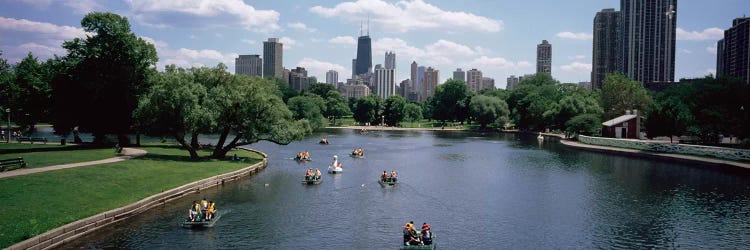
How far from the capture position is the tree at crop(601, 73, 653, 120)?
449 ft

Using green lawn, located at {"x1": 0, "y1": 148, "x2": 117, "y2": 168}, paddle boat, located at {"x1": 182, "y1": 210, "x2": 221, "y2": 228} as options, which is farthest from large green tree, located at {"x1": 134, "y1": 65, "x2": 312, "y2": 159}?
paddle boat, located at {"x1": 182, "y1": 210, "x2": 221, "y2": 228}

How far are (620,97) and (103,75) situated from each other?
119304mm

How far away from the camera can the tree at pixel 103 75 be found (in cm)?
6719

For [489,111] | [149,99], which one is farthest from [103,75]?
[489,111]

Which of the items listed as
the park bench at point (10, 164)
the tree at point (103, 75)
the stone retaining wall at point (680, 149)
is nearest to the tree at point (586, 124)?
the stone retaining wall at point (680, 149)

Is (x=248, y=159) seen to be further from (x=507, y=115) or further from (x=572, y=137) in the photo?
(x=507, y=115)

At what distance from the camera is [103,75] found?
2672 inches

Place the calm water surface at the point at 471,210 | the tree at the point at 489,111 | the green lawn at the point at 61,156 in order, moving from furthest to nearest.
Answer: the tree at the point at 489,111, the green lawn at the point at 61,156, the calm water surface at the point at 471,210

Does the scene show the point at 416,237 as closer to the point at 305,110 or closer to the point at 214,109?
the point at 214,109

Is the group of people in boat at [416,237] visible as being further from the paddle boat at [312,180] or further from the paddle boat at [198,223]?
the paddle boat at [312,180]

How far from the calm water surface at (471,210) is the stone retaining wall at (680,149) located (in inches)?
248

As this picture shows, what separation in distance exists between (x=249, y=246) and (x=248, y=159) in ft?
123

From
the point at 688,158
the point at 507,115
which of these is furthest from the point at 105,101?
the point at 507,115

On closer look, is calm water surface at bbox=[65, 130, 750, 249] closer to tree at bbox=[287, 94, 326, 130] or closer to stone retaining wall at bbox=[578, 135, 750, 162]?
stone retaining wall at bbox=[578, 135, 750, 162]
